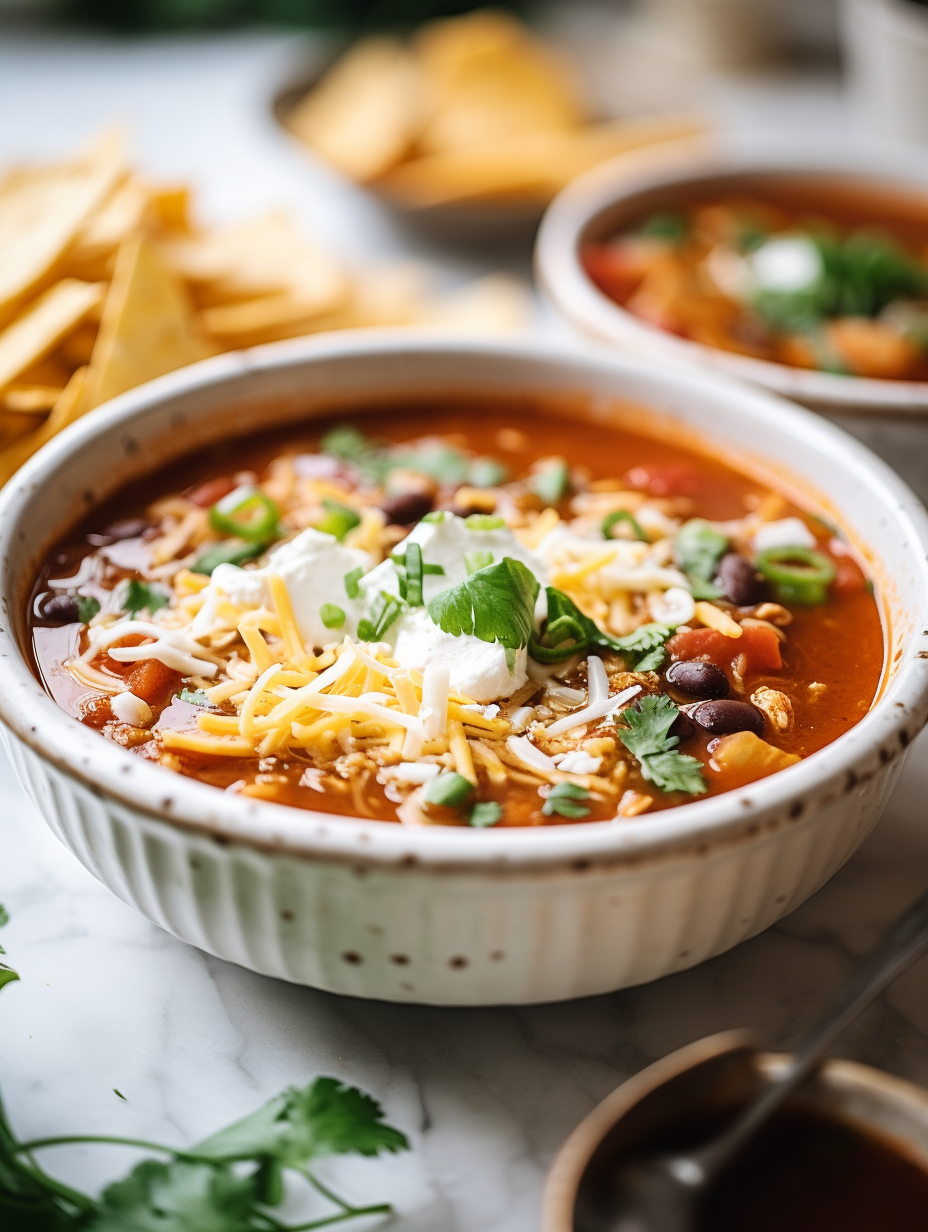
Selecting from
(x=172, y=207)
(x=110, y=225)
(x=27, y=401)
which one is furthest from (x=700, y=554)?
(x=172, y=207)

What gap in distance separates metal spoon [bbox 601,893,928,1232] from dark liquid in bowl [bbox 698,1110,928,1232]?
4cm

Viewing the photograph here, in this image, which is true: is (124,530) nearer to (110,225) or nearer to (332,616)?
(332,616)

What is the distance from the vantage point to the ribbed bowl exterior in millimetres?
1557

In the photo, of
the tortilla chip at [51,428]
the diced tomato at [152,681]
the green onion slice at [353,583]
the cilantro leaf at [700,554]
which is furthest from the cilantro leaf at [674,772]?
the tortilla chip at [51,428]

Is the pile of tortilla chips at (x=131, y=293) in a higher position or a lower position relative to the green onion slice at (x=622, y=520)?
higher

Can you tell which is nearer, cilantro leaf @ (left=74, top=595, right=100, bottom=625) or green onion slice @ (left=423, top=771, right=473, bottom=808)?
green onion slice @ (left=423, top=771, right=473, bottom=808)

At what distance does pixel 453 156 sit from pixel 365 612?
8.63 feet

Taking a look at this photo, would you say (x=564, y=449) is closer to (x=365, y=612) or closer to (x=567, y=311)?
(x=567, y=311)

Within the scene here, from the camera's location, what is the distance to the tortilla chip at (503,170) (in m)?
4.02

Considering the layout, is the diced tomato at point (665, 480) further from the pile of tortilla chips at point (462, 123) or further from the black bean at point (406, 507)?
the pile of tortilla chips at point (462, 123)

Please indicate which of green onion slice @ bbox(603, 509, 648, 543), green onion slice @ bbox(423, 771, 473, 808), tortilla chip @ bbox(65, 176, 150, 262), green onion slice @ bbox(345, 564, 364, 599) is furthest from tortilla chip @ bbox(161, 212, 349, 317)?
green onion slice @ bbox(423, 771, 473, 808)

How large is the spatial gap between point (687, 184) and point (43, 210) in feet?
6.41

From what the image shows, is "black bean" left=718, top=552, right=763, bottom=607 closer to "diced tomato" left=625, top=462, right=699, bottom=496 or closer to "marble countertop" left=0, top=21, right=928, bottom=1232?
"diced tomato" left=625, top=462, right=699, bottom=496

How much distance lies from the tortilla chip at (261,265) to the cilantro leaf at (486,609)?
1.53 metres
